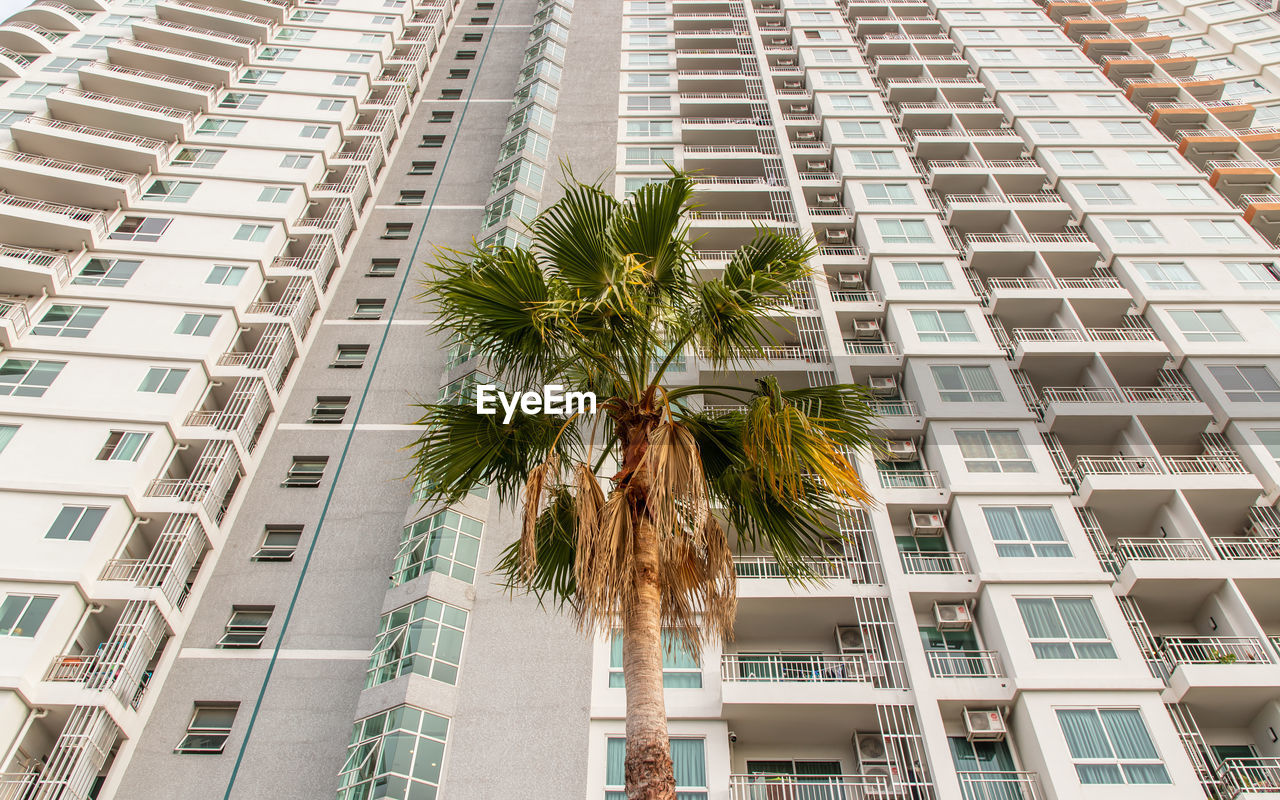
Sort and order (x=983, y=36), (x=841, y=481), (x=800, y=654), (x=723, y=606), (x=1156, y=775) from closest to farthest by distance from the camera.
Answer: (x=841, y=481), (x=723, y=606), (x=1156, y=775), (x=800, y=654), (x=983, y=36)

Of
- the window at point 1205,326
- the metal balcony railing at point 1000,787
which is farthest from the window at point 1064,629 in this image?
the window at point 1205,326

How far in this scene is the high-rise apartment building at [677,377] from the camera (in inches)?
709

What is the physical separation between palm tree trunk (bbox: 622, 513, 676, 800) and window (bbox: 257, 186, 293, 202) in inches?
1021

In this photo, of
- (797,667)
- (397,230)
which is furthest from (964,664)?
(397,230)

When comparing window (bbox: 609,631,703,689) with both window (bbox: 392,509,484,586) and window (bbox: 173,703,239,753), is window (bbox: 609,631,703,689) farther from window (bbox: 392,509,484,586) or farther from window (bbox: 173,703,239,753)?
window (bbox: 173,703,239,753)

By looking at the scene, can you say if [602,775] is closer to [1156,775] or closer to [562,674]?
[562,674]

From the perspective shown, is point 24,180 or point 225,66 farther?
point 225,66

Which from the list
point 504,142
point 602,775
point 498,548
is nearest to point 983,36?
point 504,142

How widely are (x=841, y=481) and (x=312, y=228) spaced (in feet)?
85.0

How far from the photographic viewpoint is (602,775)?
17500mm

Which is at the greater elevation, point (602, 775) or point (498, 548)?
point (498, 548)

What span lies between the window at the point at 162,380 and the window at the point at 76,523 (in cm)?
407

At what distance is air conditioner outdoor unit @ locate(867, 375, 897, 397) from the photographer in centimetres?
2459

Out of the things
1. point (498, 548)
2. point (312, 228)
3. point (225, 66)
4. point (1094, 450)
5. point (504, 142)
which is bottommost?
point (498, 548)
